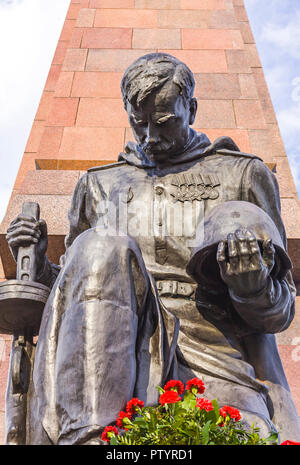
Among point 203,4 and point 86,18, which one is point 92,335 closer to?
point 86,18

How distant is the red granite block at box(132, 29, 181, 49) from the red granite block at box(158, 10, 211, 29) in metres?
0.15

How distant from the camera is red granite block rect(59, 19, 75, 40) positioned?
8414 millimetres

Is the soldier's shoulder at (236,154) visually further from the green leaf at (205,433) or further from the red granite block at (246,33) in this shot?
the red granite block at (246,33)

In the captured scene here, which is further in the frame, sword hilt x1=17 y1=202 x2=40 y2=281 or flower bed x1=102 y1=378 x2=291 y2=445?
A: sword hilt x1=17 y1=202 x2=40 y2=281

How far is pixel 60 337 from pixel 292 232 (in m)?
3.23

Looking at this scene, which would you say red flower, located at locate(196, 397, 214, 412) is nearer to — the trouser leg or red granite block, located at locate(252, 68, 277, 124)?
the trouser leg

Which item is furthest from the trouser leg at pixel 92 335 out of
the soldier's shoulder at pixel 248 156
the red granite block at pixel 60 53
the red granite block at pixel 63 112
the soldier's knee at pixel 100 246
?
the red granite block at pixel 60 53

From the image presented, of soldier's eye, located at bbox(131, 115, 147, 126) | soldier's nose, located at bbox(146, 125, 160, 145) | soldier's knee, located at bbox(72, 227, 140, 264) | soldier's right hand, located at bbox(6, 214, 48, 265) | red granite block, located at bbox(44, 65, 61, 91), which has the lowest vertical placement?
soldier's knee, located at bbox(72, 227, 140, 264)

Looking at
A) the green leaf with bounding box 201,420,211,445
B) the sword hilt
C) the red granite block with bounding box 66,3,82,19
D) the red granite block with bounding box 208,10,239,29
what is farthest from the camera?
the red granite block with bounding box 66,3,82,19

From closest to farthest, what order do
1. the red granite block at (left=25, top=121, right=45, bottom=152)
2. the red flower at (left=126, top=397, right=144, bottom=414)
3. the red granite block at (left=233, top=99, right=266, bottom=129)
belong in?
the red flower at (left=126, top=397, right=144, bottom=414)
the red granite block at (left=233, top=99, right=266, bottom=129)
the red granite block at (left=25, top=121, right=45, bottom=152)

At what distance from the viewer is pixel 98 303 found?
7.56 feet

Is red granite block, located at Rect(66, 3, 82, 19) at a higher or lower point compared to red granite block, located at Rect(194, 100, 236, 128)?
higher

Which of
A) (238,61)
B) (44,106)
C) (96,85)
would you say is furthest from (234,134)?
(44,106)

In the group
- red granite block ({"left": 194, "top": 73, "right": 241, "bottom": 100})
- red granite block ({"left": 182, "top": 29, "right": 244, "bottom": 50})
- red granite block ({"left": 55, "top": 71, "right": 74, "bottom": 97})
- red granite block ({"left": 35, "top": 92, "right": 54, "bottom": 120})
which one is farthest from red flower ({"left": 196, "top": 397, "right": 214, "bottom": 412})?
red granite block ({"left": 182, "top": 29, "right": 244, "bottom": 50})
